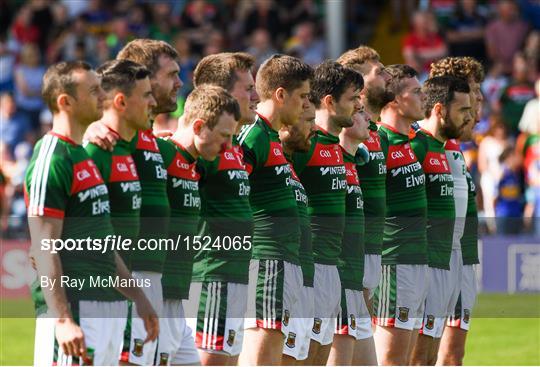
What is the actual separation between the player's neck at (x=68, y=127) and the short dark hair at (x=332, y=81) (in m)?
2.50

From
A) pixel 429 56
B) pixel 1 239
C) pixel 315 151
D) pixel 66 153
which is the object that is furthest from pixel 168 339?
pixel 429 56

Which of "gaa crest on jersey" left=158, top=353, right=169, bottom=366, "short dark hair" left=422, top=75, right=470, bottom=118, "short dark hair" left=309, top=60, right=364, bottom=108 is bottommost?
"gaa crest on jersey" left=158, top=353, right=169, bottom=366

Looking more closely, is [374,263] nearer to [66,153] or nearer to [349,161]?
[349,161]

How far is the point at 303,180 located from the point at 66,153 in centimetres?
255

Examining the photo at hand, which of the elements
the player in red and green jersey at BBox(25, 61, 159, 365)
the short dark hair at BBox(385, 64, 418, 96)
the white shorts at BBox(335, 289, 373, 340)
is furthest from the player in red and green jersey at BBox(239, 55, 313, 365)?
the short dark hair at BBox(385, 64, 418, 96)

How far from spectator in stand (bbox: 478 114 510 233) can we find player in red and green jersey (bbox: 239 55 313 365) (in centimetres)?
1034

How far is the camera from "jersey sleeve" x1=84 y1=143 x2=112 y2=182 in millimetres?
7211

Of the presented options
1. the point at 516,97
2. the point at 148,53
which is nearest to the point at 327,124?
the point at 148,53

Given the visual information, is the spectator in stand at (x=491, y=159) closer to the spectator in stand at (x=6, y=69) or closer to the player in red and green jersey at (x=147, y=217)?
the spectator in stand at (x=6, y=69)

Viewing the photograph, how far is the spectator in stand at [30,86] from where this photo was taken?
66.6 feet

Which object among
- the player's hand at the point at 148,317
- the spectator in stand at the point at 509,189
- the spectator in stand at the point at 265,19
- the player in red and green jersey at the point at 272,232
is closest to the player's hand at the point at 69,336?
the player's hand at the point at 148,317

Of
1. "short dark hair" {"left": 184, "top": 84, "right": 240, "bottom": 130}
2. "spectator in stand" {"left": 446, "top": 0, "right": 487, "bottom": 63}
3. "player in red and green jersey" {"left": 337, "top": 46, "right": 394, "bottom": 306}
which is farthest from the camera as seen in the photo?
"spectator in stand" {"left": 446, "top": 0, "right": 487, "bottom": 63}

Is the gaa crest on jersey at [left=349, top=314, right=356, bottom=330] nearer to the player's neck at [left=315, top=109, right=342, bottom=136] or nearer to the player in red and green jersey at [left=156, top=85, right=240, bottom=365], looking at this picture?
the player's neck at [left=315, top=109, right=342, bottom=136]

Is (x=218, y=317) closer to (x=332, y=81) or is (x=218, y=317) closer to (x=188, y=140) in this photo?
(x=188, y=140)
